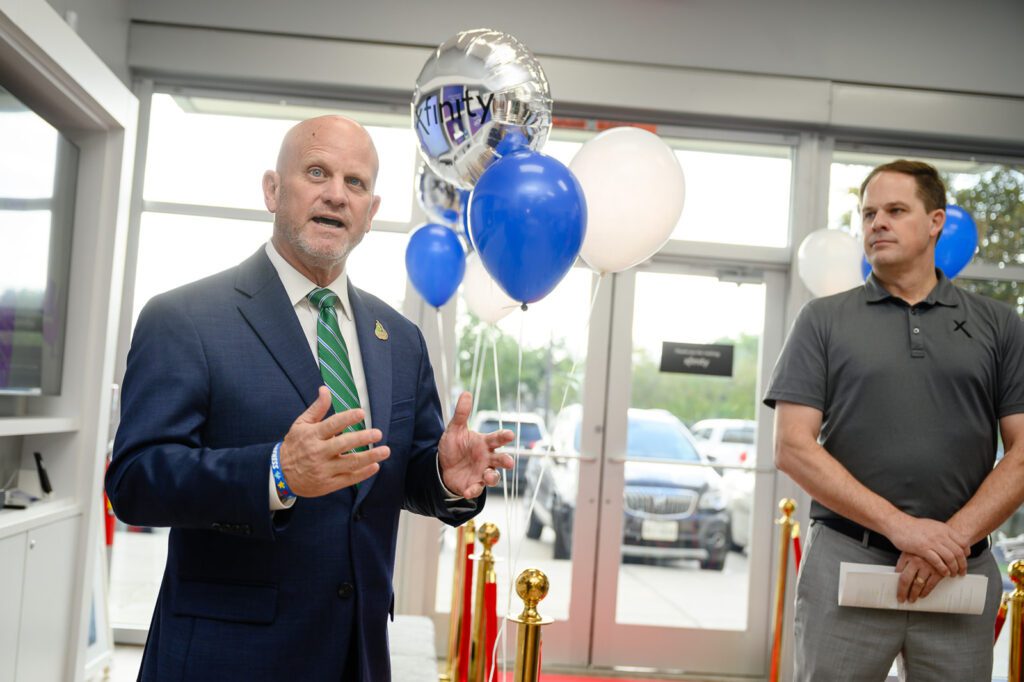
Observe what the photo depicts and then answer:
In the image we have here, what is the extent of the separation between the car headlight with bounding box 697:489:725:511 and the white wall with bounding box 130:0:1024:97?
2.40 metres

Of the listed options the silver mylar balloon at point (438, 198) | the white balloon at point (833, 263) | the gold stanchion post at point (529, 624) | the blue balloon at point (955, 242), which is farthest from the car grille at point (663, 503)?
the gold stanchion post at point (529, 624)

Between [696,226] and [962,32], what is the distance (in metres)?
1.86

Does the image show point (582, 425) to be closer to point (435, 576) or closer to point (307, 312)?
point (435, 576)

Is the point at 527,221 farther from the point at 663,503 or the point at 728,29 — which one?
the point at 728,29

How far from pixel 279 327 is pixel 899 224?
148cm

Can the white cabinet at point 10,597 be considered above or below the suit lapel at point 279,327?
below

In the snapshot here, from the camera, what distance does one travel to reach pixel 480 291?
13.0 feet

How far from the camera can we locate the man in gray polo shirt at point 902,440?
1.98m

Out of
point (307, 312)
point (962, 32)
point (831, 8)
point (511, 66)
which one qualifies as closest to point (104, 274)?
point (511, 66)

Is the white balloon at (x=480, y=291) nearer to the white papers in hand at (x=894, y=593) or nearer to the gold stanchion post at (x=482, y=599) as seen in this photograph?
the gold stanchion post at (x=482, y=599)

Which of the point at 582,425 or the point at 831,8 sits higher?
the point at 831,8

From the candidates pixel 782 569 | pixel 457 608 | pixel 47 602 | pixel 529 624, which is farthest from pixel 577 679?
pixel 529 624

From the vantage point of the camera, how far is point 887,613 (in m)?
1.99

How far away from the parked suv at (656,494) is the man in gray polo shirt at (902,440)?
117 inches
